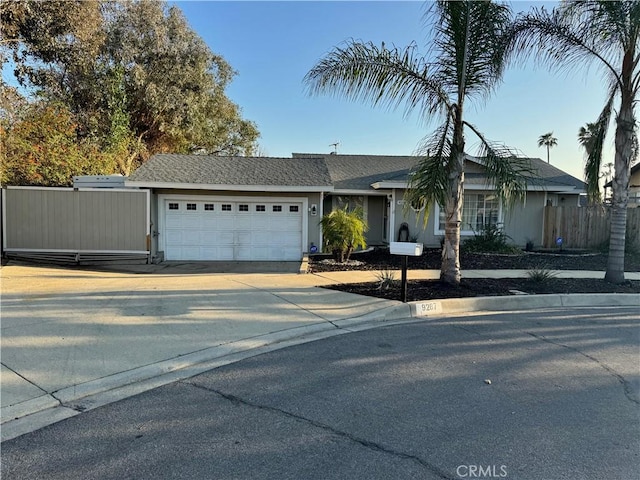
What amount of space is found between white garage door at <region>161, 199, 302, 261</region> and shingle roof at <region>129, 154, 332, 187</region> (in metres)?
0.78

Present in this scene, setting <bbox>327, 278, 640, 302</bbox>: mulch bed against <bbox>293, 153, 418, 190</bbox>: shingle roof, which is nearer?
<bbox>327, 278, 640, 302</bbox>: mulch bed

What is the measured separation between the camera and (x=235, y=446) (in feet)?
10.3

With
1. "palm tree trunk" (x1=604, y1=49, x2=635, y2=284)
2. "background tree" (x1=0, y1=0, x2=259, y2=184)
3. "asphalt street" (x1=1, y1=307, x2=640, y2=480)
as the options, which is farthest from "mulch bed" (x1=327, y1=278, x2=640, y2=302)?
"background tree" (x1=0, y1=0, x2=259, y2=184)

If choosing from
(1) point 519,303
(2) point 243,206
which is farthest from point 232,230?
(1) point 519,303

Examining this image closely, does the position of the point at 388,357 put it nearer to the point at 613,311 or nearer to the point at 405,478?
the point at 405,478

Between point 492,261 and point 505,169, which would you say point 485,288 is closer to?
point 505,169

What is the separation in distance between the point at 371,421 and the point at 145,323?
13.8 feet

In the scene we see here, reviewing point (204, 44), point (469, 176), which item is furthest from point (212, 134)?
point (469, 176)

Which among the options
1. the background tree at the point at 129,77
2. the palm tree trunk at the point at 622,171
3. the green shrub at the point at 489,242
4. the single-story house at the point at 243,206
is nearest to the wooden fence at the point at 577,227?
the single-story house at the point at 243,206

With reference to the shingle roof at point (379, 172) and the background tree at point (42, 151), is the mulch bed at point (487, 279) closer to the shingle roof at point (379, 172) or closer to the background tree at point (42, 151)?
the shingle roof at point (379, 172)

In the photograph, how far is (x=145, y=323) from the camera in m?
6.32

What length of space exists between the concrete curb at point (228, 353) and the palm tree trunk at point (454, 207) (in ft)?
3.81

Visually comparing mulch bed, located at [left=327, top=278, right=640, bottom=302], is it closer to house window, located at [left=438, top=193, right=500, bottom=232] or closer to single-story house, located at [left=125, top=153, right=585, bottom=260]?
single-story house, located at [left=125, top=153, right=585, bottom=260]

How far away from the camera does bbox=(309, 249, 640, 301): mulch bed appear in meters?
8.76
